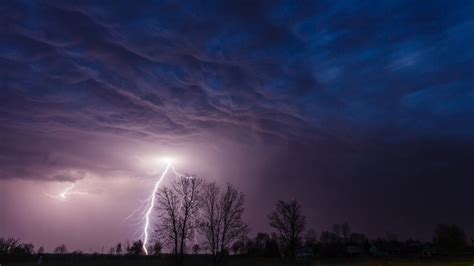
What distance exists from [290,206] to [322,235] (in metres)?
83.1

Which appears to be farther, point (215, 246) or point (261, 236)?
point (261, 236)

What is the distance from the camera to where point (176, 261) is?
165ft

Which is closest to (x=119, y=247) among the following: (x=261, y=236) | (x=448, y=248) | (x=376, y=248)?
(x=261, y=236)

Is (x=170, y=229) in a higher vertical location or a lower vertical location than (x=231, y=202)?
lower

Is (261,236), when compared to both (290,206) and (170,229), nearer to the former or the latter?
(290,206)

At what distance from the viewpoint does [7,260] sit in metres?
65.6

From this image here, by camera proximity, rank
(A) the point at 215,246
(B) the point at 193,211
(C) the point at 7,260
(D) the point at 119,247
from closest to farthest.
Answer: (B) the point at 193,211 < (A) the point at 215,246 < (C) the point at 7,260 < (D) the point at 119,247

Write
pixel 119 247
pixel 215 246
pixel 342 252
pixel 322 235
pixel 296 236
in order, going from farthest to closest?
pixel 322 235, pixel 119 247, pixel 342 252, pixel 296 236, pixel 215 246

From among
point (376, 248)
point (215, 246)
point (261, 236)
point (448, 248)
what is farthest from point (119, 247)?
point (448, 248)

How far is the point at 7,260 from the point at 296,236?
56.6m

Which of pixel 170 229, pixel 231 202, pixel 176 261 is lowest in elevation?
pixel 176 261

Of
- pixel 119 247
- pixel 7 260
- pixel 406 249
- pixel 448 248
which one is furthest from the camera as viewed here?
pixel 119 247

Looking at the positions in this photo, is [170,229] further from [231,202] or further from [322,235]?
[322,235]

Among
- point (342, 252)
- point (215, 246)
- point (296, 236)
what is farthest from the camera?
point (342, 252)
